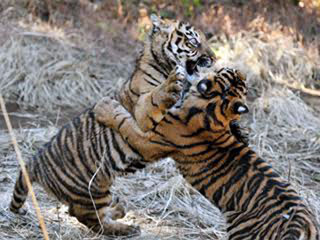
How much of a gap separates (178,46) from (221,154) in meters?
1.06

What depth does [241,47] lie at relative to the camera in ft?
28.7

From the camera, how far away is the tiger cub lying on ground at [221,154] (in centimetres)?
351

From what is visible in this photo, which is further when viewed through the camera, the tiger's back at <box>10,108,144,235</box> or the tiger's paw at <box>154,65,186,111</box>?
the tiger's back at <box>10,108,144,235</box>

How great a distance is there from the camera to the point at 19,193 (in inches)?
174

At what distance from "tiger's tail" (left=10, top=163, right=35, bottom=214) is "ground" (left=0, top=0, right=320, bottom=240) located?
12cm

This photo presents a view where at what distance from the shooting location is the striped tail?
4339 millimetres

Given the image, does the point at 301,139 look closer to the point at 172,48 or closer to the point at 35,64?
the point at 172,48

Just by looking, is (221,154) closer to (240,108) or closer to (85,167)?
(240,108)

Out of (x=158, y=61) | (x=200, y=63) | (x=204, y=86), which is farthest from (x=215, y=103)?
(x=158, y=61)

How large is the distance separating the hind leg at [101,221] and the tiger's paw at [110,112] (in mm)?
572

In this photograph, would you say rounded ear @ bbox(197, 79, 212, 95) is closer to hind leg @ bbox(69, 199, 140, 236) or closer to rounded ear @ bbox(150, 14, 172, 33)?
rounded ear @ bbox(150, 14, 172, 33)

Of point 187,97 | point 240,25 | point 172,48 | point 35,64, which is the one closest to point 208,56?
point 172,48

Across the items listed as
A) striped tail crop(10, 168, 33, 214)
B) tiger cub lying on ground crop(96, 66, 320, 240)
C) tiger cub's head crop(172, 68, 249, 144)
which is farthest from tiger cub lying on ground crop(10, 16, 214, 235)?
tiger cub's head crop(172, 68, 249, 144)

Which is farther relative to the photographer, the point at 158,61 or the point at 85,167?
the point at 158,61
